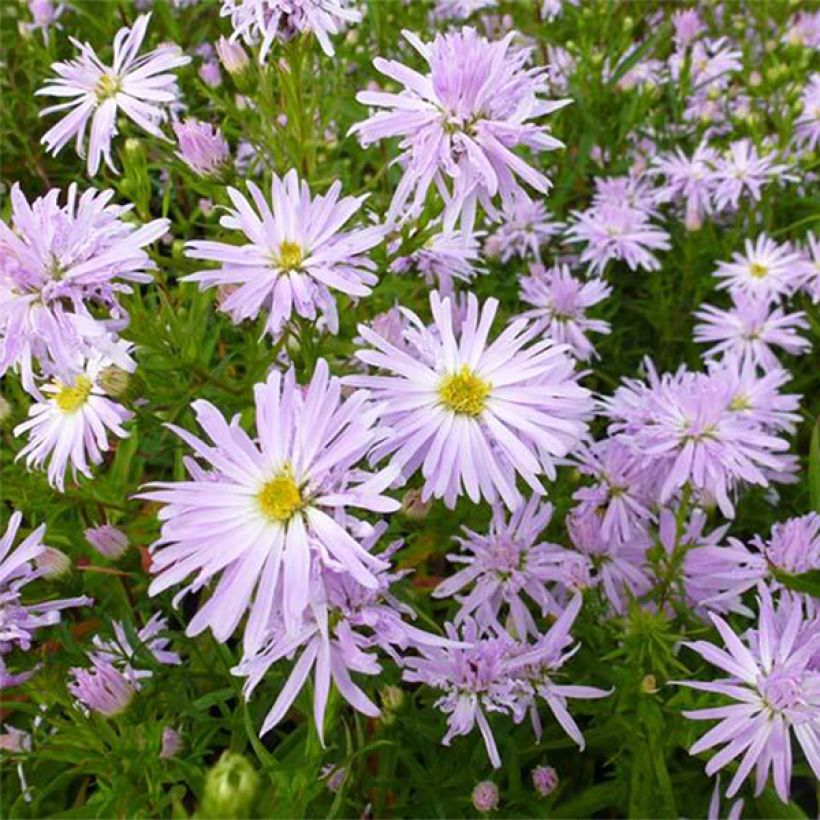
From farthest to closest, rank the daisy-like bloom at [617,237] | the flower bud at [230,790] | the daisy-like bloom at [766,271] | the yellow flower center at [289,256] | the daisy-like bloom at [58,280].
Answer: the daisy-like bloom at [617,237], the daisy-like bloom at [766,271], the yellow flower center at [289,256], the daisy-like bloom at [58,280], the flower bud at [230,790]

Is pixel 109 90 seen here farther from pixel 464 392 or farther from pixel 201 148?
pixel 464 392

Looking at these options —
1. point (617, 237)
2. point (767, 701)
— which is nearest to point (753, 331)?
point (617, 237)

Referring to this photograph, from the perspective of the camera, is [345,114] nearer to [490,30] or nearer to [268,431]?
[490,30]

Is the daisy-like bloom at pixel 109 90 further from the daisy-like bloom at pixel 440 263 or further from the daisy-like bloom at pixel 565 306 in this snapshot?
the daisy-like bloom at pixel 565 306

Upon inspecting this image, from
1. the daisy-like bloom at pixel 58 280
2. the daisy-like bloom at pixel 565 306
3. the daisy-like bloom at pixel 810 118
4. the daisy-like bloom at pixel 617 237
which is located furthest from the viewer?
the daisy-like bloom at pixel 810 118

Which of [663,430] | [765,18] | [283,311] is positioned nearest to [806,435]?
[663,430]

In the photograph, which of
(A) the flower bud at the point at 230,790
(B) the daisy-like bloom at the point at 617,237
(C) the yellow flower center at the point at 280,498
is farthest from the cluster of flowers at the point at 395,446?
(B) the daisy-like bloom at the point at 617,237

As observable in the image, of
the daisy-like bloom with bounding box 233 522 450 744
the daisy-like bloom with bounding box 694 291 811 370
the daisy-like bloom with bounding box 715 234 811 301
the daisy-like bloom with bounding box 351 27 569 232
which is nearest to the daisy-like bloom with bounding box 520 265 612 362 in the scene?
the daisy-like bloom with bounding box 694 291 811 370
